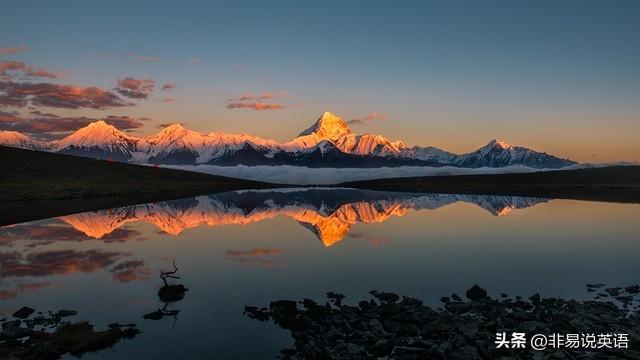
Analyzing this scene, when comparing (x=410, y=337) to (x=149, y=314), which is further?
(x=149, y=314)

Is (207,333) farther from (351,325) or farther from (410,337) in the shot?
(410,337)

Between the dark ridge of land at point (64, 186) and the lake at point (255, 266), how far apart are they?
59.2 ft

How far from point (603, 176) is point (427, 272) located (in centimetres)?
17739

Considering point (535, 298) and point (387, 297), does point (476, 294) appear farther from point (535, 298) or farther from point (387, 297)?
point (387, 297)

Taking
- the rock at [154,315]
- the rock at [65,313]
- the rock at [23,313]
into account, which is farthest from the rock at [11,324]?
the rock at [154,315]

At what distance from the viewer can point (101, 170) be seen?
140 m

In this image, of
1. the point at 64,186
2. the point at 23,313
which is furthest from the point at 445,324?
the point at 64,186

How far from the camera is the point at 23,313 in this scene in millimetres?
19328

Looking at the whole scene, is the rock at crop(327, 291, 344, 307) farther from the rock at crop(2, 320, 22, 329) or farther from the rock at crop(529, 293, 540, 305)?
the rock at crop(2, 320, 22, 329)

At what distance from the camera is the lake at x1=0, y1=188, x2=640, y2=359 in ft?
61.6

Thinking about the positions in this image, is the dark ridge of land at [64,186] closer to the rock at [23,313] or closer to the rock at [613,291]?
the rock at [23,313]

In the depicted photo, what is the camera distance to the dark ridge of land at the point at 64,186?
69675mm

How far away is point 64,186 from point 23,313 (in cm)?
8766

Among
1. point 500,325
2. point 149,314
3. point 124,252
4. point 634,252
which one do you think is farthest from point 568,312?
point 124,252
